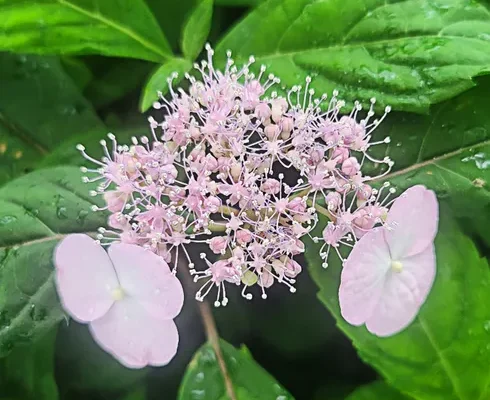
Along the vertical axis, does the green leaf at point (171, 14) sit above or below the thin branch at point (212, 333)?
above

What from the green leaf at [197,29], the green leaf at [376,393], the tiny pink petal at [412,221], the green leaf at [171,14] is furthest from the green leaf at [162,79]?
the green leaf at [376,393]

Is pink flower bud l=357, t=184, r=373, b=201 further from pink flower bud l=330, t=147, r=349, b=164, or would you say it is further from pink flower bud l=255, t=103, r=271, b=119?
pink flower bud l=255, t=103, r=271, b=119

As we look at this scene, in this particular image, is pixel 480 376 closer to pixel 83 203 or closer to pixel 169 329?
pixel 169 329

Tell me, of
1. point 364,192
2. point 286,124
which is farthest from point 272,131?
point 364,192

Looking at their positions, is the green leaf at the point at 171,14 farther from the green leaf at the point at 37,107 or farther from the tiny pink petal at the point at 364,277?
the tiny pink petal at the point at 364,277

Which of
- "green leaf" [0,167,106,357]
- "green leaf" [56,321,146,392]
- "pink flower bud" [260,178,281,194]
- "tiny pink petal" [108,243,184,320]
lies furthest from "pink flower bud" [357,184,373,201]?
"green leaf" [56,321,146,392]

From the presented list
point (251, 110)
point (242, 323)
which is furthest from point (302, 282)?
point (251, 110)
